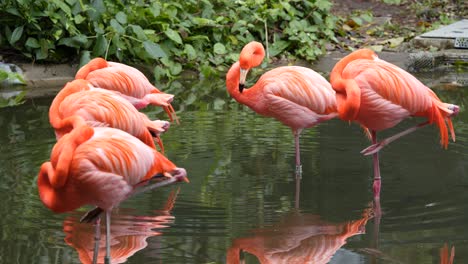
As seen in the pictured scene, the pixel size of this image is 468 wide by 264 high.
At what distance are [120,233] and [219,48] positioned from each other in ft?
18.0

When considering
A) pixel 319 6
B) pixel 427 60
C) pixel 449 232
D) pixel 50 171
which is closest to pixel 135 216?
pixel 50 171

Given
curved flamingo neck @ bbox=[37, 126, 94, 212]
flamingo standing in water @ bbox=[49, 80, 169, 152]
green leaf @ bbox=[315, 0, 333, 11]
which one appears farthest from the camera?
green leaf @ bbox=[315, 0, 333, 11]

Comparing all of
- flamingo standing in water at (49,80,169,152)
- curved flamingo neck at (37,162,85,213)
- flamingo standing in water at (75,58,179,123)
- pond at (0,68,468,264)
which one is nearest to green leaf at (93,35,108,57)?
pond at (0,68,468,264)

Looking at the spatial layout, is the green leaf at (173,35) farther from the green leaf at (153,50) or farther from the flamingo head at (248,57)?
the flamingo head at (248,57)

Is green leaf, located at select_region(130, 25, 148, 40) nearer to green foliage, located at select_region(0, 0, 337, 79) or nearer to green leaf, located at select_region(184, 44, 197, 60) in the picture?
green foliage, located at select_region(0, 0, 337, 79)

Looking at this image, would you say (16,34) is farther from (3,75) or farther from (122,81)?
(122,81)

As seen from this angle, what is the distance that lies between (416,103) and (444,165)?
0.76m

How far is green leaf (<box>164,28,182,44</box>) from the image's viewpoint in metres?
9.60

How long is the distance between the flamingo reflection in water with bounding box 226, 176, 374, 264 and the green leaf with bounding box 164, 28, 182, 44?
187 inches

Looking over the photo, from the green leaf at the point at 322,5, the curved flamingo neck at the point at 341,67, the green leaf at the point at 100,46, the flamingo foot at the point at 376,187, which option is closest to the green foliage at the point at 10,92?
the green leaf at the point at 100,46

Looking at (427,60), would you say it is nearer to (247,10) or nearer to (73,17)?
(247,10)

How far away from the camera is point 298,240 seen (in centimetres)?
469

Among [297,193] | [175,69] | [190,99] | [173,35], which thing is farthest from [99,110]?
[173,35]

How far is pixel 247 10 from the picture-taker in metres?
10.8
